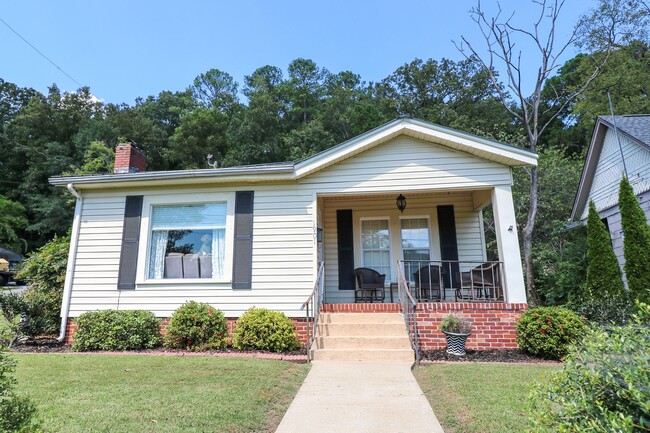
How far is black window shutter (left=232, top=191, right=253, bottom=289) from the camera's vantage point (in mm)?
7121

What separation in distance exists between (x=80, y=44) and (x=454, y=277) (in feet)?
40.1

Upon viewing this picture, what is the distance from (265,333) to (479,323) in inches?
153

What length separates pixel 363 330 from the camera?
255 inches

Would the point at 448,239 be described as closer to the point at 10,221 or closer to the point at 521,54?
the point at 521,54

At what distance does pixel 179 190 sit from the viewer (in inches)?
301

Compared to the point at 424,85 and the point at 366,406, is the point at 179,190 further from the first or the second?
the point at 424,85

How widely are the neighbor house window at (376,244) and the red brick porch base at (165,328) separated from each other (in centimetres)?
273

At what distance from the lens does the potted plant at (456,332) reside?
607cm

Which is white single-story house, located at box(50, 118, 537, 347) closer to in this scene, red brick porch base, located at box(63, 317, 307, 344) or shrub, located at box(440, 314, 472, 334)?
red brick porch base, located at box(63, 317, 307, 344)

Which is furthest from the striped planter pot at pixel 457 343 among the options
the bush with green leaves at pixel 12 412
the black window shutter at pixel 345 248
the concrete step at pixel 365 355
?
the bush with green leaves at pixel 12 412

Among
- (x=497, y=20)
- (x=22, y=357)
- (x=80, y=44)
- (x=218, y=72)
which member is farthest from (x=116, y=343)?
(x=218, y=72)

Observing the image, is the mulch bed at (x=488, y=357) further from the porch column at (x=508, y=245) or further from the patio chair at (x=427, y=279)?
the patio chair at (x=427, y=279)

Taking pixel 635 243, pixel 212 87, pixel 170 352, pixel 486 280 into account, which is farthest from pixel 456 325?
pixel 212 87

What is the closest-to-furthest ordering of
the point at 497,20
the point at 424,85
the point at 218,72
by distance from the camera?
the point at 497,20, the point at 424,85, the point at 218,72
